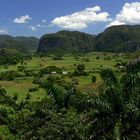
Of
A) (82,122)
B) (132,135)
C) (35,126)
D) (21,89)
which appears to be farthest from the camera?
(21,89)

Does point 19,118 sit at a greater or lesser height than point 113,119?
lesser

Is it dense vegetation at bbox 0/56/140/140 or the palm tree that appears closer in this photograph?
the palm tree

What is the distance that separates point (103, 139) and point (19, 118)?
78.2ft

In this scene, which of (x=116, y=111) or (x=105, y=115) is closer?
(x=116, y=111)

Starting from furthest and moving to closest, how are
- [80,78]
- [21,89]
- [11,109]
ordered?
[80,78] → [21,89] → [11,109]

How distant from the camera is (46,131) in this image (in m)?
30.5

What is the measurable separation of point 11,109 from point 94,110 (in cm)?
3629

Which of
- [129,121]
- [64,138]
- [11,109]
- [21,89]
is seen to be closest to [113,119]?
[129,121]

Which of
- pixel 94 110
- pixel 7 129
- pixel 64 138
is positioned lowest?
pixel 7 129

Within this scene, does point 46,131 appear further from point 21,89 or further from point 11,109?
point 21,89

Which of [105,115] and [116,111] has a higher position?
[116,111]

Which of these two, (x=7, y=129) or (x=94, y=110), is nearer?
(x=94, y=110)

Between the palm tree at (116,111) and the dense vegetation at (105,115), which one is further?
the dense vegetation at (105,115)

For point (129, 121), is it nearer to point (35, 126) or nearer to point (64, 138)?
point (64, 138)
